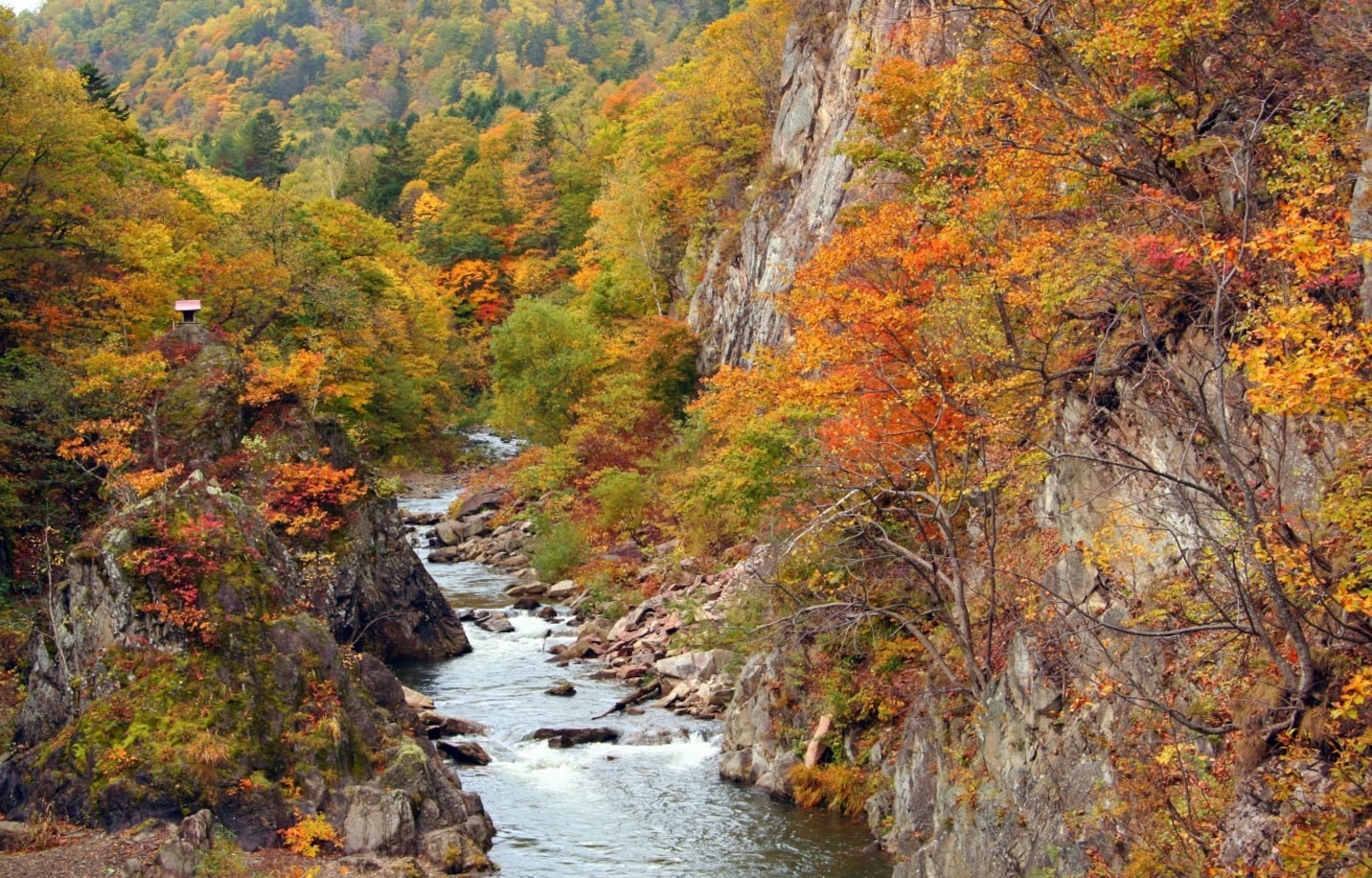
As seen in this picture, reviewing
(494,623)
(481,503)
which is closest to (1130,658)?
(494,623)

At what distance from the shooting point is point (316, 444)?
31469 mm

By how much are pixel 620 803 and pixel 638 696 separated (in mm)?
5953

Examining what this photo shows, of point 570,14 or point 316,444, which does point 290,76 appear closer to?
point 570,14

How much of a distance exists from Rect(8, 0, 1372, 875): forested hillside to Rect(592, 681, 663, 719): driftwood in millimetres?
1987

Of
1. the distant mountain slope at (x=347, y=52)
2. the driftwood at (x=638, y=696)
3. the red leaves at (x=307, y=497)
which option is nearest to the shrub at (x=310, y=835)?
the driftwood at (x=638, y=696)

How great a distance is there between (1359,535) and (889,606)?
12240mm

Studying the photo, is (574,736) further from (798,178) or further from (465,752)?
(798,178)

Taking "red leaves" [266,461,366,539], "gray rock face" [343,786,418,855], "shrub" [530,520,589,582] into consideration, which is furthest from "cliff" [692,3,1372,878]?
"shrub" [530,520,589,582]

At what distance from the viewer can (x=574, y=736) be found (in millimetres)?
23828

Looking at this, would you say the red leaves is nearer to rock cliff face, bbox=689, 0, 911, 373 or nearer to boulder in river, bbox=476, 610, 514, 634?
boulder in river, bbox=476, 610, 514, 634

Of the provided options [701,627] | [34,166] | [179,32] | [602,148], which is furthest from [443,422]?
[179,32]

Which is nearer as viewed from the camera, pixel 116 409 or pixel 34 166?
pixel 116 409

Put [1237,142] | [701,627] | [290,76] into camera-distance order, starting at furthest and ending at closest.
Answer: [290,76]
[701,627]
[1237,142]

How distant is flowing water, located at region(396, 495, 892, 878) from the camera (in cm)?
1822
